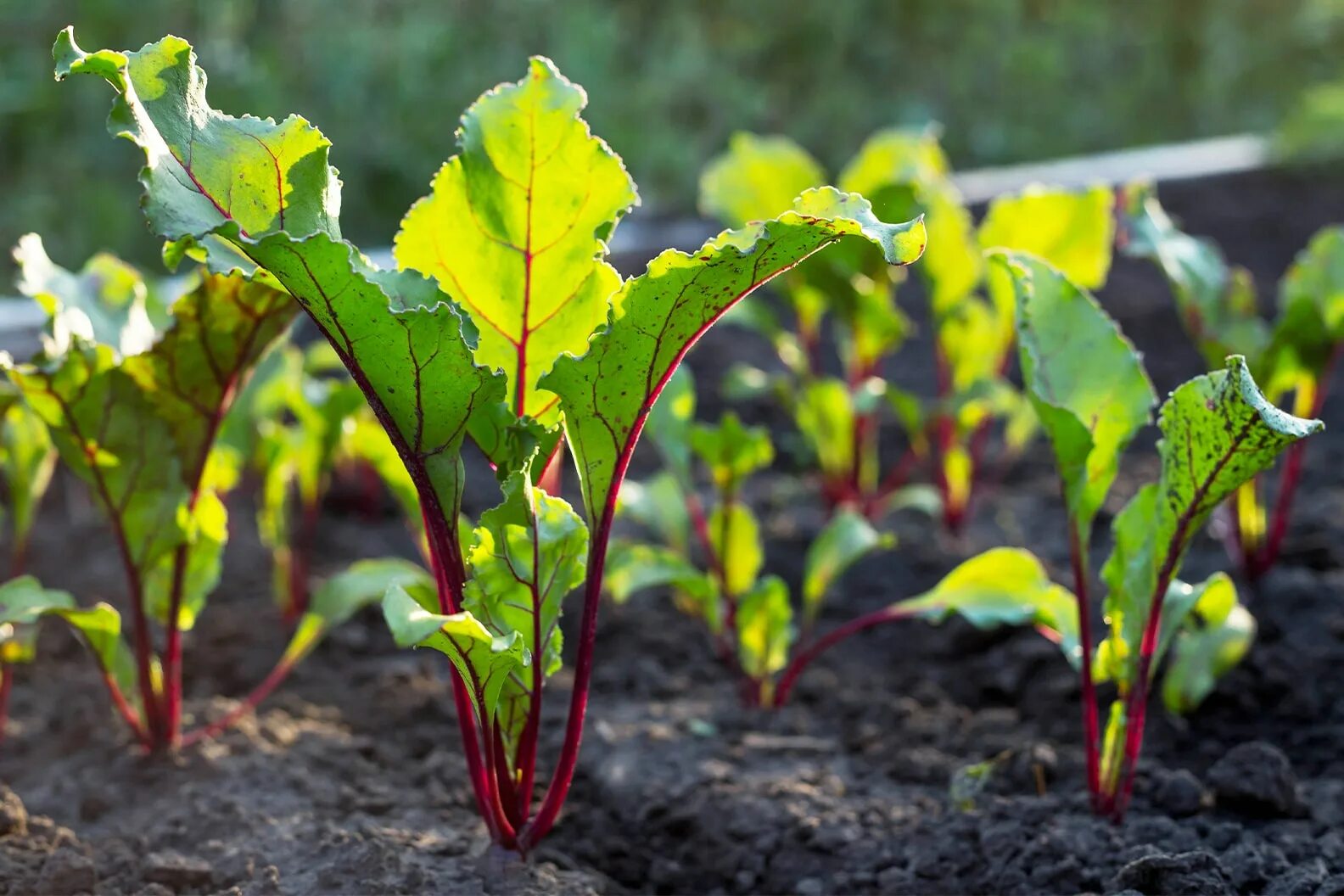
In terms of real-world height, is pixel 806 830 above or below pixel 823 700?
below

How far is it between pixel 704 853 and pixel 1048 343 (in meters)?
0.81

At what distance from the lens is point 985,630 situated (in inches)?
101

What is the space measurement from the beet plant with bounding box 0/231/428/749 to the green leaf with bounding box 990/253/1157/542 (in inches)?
35.1

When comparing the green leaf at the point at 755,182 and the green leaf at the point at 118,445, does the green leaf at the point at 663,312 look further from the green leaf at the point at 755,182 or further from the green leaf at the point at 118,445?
the green leaf at the point at 755,182

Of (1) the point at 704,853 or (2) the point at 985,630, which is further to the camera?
(2) the point at 985,630

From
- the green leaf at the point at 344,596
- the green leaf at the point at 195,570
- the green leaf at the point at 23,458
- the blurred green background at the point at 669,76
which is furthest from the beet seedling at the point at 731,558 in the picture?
the blurred green background at the point at 669,76

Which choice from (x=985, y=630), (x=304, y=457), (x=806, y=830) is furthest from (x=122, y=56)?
(x=985, y=630)

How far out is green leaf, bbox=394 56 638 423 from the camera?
1.45 m

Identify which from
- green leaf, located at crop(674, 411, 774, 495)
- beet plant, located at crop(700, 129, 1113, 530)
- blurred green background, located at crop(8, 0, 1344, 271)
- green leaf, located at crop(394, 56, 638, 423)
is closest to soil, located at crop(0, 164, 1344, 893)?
beet plant, located at crop(700, 129, 1113, 530)

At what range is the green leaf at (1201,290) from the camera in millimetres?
2320

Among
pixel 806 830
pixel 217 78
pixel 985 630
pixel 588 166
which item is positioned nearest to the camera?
pixel 588 166

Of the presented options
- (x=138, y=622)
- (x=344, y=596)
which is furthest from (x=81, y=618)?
(x=344, y=596)

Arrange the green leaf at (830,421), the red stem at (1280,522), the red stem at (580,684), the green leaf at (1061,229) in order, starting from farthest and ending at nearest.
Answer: the green leaf at (830,421) → the green leaf at (1061,229) → the red stem at (1280,522) → the red stem at (580,684)

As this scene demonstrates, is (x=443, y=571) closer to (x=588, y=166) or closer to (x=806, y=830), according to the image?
(x=588, y=166)
